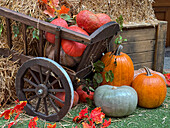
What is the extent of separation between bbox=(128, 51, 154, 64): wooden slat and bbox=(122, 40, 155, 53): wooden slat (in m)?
0.06

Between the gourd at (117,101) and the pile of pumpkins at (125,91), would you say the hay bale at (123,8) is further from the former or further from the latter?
the gourd at (117,101)

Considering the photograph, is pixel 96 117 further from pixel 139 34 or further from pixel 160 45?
pixel 160 45

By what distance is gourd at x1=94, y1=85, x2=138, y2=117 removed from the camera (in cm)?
195

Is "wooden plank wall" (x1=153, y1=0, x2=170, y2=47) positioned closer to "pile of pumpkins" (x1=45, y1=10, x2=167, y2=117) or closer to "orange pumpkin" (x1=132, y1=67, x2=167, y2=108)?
"pile of pumpkins" (x1=45, y1=10, x2=167, y2=117)

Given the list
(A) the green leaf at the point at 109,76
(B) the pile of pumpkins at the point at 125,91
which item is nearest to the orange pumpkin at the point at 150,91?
(B) the pile of pumpkins at the point at 125,91

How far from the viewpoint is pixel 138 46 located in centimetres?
295

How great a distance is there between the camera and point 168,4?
5535 millimetres

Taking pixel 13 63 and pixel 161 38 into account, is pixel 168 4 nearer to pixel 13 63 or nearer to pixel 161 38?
pixel 161 38

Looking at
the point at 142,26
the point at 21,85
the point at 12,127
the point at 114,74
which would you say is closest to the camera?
the point at 12,127

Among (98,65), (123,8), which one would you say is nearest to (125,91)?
(98,65)

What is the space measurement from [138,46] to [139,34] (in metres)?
0.16

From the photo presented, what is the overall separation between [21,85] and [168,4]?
4825 mm

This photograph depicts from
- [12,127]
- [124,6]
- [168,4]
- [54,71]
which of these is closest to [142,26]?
[124,6]

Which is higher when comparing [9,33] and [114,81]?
[9,33]
